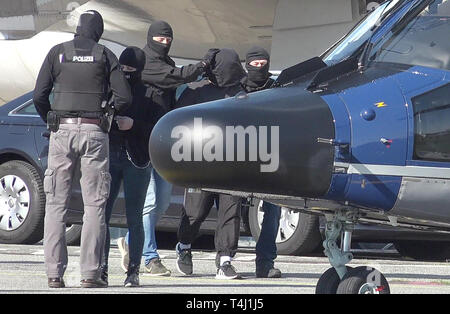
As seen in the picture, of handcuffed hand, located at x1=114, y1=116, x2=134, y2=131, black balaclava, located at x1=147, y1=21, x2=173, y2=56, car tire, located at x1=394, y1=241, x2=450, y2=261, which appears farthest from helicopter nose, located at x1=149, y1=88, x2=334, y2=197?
car tire, located at x1=394, y1=241, x2=450, y2=261

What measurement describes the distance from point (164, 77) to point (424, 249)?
5.42m

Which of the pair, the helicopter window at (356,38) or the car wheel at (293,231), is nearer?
the helicopter window at (356,38)

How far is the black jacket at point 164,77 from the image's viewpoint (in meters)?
10.8

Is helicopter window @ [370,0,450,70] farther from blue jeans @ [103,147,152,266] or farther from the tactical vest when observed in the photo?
blue jeans @ [103,147,152,266]

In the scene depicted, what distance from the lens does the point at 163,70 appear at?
10.8m

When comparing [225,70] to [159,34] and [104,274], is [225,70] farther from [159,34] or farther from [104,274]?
[104,274]

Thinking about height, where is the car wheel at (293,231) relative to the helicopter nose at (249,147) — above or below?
below

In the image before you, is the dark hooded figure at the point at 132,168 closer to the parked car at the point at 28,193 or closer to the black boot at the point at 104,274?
the black boot at the point at 104,274

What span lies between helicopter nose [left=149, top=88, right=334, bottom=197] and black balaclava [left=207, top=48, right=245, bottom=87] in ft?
10.3

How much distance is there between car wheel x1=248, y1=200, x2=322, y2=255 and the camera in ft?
44.6

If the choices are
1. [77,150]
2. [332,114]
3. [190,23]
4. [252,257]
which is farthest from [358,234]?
[190,23]

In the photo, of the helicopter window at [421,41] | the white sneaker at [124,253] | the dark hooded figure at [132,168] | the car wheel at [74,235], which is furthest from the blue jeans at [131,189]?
the car wheel at [74,235]
